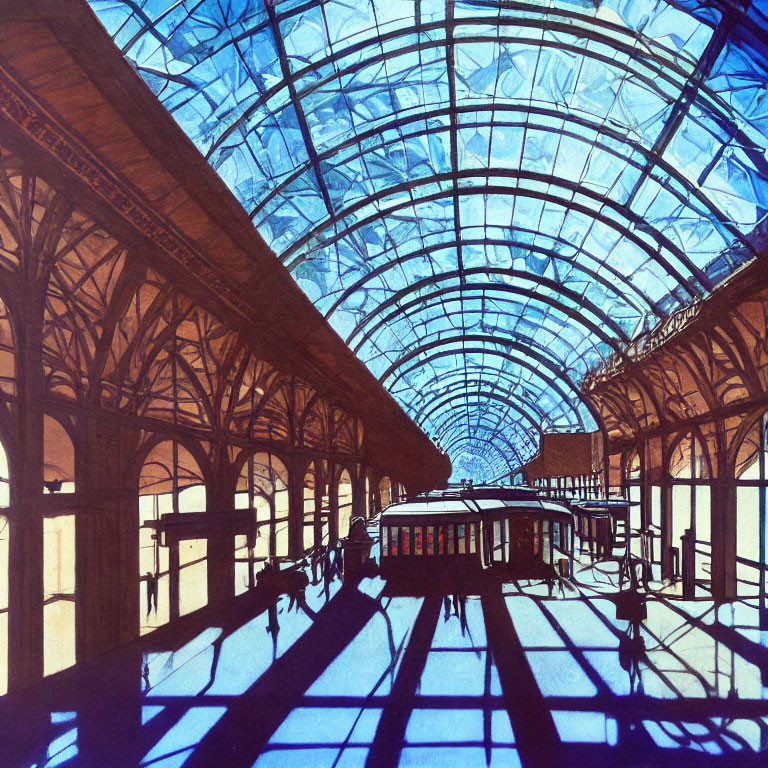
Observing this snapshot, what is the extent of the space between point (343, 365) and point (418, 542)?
6920 millimetres

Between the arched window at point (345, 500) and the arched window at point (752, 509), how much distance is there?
18.1 m

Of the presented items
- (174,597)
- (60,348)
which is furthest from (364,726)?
(174,597)

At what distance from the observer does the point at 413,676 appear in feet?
31.5

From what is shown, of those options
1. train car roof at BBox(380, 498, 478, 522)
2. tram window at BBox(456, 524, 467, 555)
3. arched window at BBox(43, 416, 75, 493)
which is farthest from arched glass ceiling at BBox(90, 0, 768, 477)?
tram window at BBox(456, 524, 467, 555)

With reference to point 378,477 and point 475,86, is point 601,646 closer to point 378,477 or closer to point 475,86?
point 475,86

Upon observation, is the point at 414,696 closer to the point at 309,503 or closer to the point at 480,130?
the point at 480,130

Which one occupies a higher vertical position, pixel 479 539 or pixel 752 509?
pixel 752 509

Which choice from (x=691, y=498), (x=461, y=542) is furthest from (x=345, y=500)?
(x=691, y=498)

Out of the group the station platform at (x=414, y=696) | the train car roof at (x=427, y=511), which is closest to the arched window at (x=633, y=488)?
the train car roof at (x=427, y=511)

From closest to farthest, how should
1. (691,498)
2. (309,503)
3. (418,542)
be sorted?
1. (418,542)
2. (691,498)
3. (309,503)

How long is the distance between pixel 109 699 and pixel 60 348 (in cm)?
481

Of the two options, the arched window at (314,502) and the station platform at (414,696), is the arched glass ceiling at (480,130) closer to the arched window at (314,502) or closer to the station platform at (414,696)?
the arched window at (314,502)

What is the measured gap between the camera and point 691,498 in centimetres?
2253

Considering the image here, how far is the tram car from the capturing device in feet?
66.9
